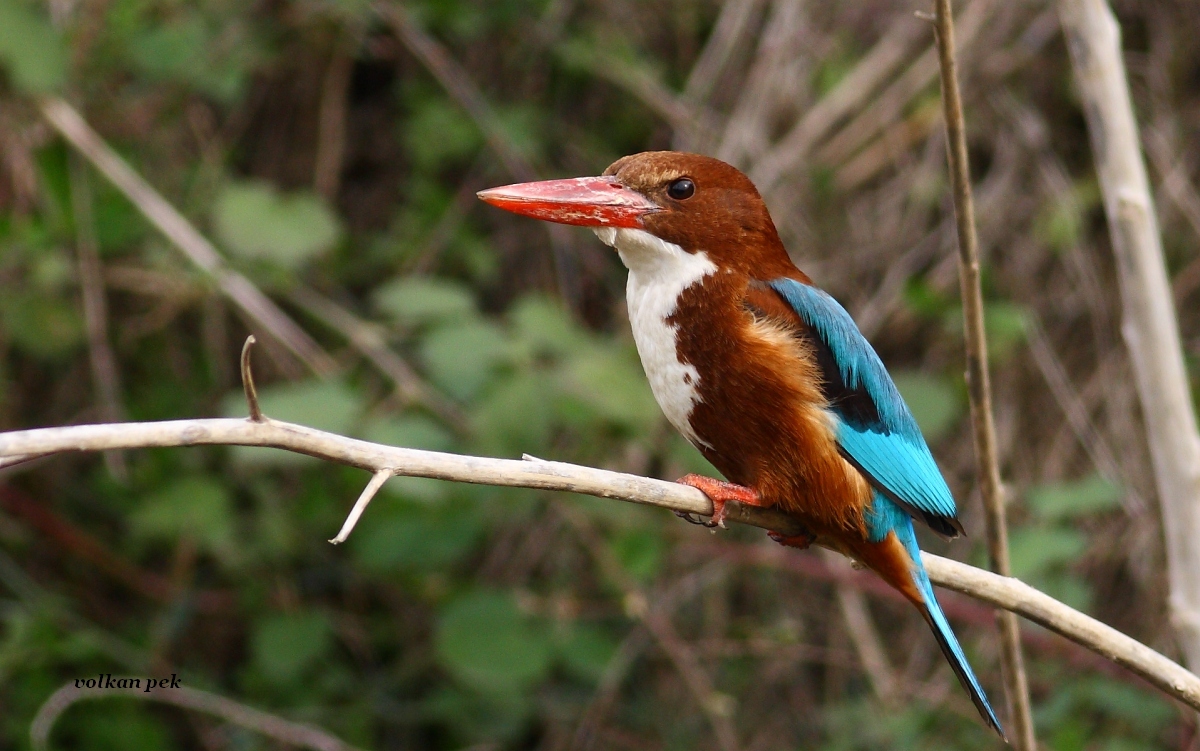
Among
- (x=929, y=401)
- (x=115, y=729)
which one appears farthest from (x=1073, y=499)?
(x=115, y=729)

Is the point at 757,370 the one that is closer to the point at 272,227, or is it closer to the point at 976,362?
the point at 976,362

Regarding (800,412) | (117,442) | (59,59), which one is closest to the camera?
(117,442)

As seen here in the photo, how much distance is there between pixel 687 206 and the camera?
2.00 metres

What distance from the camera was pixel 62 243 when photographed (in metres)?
3.24

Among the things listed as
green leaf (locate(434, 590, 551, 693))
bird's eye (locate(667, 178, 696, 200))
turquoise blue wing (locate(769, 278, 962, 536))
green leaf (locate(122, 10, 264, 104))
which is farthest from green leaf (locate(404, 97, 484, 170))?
turquoise blue wing (locate(769, 278, 962, 536))

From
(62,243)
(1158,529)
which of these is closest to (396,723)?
(62,243)

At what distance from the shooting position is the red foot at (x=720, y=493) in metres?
1.79

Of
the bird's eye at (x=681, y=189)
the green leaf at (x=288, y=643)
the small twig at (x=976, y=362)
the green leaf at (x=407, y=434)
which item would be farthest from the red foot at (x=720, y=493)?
the green leaf at (x=288, y=643)

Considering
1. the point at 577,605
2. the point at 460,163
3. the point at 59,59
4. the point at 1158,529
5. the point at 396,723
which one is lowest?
the point at 396,723

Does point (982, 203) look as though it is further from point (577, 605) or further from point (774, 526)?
point (774, 526)

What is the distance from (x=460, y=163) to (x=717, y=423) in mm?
2259

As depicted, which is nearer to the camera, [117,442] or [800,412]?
[117,442]

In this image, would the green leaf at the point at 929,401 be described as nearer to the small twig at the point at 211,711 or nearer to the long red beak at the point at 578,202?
the long red beak at the point at 578,202

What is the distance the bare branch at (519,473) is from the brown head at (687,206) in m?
0.42
